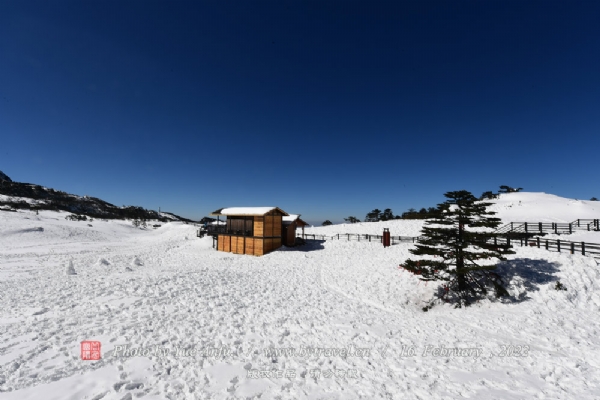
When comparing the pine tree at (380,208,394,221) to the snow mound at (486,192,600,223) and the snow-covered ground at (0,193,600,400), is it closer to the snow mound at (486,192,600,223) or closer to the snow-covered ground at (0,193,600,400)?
the snow mound at (486,192,600,223)

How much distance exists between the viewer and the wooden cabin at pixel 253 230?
27.8 meters

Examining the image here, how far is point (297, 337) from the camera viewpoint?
8586 mm

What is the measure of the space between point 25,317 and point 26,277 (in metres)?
10.7

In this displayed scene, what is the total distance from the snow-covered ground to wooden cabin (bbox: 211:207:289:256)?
11636 mm

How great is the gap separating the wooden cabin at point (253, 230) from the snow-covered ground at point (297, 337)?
11.6 m

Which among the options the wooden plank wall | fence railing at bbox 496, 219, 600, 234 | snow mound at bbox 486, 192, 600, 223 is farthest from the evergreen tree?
the wooden plank wall

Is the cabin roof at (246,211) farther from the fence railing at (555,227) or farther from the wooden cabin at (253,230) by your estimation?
the fence railing at (555,227)

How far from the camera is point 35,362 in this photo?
20.5ft

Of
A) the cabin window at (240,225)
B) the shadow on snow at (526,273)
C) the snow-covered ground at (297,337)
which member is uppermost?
the cabin window at (240,225)

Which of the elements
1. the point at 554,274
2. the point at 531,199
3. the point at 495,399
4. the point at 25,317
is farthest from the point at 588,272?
the point at 531,199

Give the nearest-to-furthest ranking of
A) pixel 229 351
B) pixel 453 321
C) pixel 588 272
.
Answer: pixel 229 351
pixel 453 321
pixel 588 272

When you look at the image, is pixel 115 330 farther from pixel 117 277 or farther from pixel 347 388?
pixel 117 277

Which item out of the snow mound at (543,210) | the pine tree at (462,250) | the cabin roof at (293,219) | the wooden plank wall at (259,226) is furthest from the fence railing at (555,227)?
the wooden plank wall at (259,226)

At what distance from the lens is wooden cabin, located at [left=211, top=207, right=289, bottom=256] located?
91.3 ft
